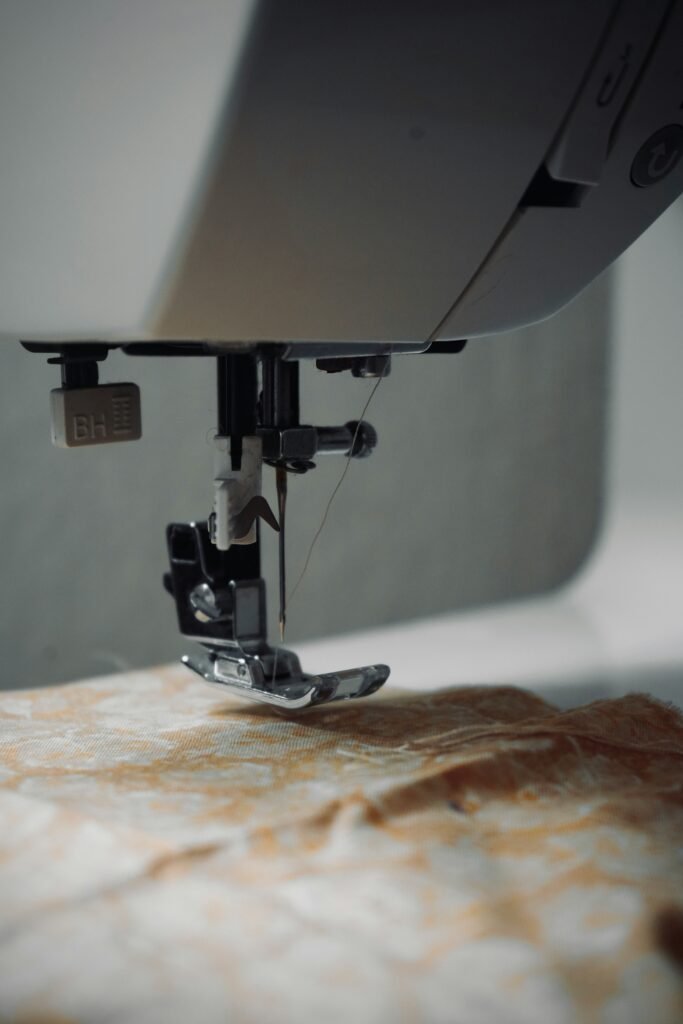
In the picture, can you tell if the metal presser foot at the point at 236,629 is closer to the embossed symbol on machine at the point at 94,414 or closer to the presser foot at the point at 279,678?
the presser foot at the point at 279,678

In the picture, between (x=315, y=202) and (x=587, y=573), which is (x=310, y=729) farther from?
(x=587, y=573)

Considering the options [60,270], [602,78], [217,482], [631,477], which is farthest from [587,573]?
[60,270]

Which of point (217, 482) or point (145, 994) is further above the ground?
point (217, 482)

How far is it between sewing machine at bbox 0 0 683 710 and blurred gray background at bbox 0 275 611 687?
1098 millimetres

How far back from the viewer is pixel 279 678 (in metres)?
1.27

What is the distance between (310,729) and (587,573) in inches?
31.6

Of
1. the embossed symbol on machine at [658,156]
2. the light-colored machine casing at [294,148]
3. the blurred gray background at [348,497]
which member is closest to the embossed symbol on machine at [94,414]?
the light-colored machine casing at [294,148]

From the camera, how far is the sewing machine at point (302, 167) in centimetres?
76

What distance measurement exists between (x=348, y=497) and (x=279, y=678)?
4.59 ft

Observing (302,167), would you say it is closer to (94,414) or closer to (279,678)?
(94,414)

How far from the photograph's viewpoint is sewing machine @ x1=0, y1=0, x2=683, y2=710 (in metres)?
0.76

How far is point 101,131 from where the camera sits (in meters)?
0.80

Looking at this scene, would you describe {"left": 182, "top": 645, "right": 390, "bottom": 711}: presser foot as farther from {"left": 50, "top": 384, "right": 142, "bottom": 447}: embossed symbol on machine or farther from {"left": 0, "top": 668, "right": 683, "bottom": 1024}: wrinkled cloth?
{"left": 50, "top": 384, "right": 142, "bottom": 447}: embossed symbol on machine

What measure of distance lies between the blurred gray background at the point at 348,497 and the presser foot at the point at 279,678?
0.90 meters
